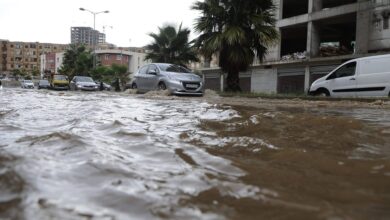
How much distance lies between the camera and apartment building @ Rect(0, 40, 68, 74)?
12094 cm

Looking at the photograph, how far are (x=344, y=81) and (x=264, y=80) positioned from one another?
14.6 metres

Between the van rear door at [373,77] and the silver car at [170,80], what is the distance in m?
5.28

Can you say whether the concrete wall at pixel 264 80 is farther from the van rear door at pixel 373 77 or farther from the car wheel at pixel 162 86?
the van rear door at pixel 373 77

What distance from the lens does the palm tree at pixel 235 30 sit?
16.6 metres

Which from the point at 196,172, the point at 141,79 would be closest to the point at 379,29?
the point at 141,79

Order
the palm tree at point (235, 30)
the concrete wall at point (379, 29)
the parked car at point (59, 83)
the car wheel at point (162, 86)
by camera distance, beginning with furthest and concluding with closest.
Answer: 1. the parked car at point (59, 83)
2. the concrete wall at point (379, 29)
3. the palm tree at point (235, 30)
4. the car wheel at point (162, 86)

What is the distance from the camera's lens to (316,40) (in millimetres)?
24859

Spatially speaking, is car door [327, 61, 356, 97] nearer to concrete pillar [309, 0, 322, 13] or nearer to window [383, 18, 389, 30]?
window [383, 18, 389, 30]

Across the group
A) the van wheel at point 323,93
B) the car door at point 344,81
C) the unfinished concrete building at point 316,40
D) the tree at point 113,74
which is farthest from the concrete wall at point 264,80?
the car door at point 344,81

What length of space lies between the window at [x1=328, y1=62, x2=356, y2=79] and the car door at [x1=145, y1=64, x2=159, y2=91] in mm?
6164

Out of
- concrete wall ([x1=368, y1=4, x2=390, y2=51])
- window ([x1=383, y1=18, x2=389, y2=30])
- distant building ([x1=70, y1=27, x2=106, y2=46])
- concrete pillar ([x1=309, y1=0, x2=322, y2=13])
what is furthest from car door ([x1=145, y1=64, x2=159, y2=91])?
distant building ([x1=70, y1=27, x2=106, y2=46])

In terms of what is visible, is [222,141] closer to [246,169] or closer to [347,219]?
[246,169]

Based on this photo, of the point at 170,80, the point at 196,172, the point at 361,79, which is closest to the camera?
the point at 196,172

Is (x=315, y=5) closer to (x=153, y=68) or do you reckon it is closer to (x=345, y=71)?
(x=345, y=71)
